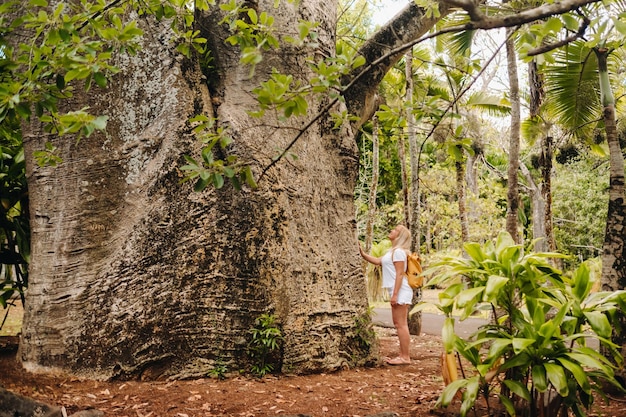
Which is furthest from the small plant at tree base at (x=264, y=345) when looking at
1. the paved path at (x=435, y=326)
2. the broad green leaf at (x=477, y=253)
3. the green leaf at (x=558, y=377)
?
the paved path at (x=435, y=326)

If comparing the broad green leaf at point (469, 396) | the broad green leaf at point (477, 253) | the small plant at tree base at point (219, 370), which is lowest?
the small plant at tree base at point (219, 370)

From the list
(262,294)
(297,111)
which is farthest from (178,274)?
(297,111)

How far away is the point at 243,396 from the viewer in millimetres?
3973

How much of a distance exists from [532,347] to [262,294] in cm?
238

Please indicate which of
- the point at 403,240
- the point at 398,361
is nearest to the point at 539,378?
the point at 398,361

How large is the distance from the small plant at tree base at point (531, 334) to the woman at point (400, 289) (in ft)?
7.37

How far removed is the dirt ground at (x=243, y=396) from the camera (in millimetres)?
3686

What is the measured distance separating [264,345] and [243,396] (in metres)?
0.62

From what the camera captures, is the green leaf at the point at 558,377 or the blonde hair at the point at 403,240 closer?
the green leaf at the point at 558,377

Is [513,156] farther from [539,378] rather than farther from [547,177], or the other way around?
[539,378]

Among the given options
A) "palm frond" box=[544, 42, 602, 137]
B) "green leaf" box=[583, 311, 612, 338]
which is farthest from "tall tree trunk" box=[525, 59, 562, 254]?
"green leaf" box=[583, 311, 612, 338]

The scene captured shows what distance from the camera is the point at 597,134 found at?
40.5 feet

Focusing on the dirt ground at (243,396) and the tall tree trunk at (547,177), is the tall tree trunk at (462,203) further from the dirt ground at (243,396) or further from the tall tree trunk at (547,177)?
the dirt ground at (243,396)

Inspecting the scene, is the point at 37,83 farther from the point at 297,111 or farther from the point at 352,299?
the point at 352,299
